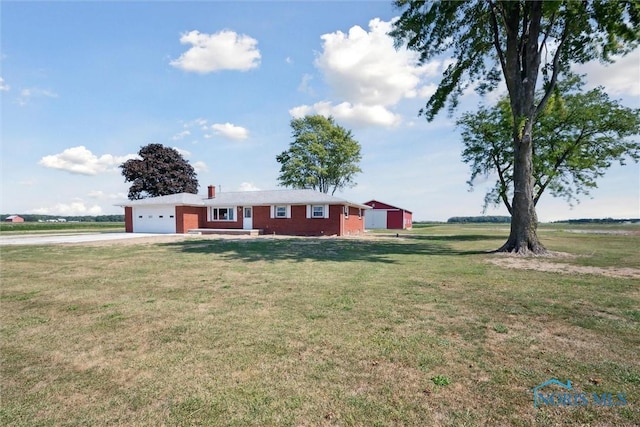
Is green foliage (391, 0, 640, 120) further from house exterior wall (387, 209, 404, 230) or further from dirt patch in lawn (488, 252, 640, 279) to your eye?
house exterior wall (387, 209, 404, 230)

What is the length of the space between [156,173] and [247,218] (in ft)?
73.4

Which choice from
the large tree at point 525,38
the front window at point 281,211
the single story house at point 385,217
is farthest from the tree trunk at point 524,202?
the single story house at point 385,217

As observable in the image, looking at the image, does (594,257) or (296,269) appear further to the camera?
(594,257)

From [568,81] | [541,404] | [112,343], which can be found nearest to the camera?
[541,404]

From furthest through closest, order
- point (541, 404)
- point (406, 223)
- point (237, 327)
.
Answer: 1. point (406, 223)
2. point (237, 327)
3. point (541, 404)

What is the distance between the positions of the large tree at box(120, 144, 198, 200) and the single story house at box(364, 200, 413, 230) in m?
27.9

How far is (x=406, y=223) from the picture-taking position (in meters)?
46.5

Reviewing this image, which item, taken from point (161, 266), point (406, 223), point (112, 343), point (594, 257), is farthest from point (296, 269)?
point (406, 223)

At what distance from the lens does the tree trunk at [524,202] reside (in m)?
13.7

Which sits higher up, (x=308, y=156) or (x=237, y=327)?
(x=308, y=156)

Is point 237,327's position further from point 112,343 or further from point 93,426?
point 93,426

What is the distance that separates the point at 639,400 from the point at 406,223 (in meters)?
44.9

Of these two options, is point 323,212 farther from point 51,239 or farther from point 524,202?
point 51,239

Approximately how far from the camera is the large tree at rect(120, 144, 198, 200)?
42.0m
